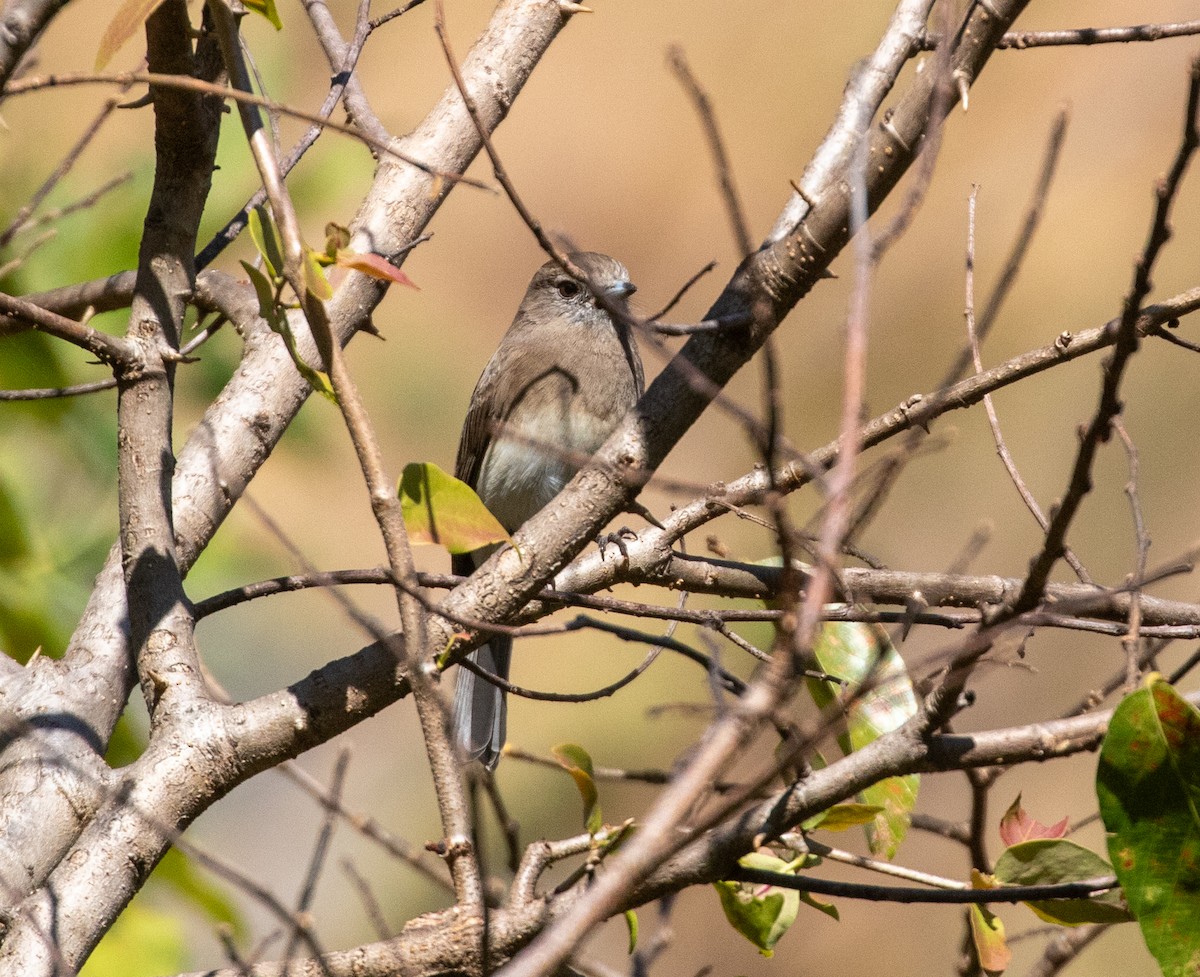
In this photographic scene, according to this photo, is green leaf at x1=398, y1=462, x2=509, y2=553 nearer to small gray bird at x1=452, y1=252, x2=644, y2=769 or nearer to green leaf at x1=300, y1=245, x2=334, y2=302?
green leaf at x1=300, y1=245, x2=334, y2=302

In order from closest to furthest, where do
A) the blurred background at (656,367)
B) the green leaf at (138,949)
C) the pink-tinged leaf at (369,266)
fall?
1. the pink-tinged leaf at (369,266)
2. the green leaf at (138,949)
3. the blurred background at (656,367)

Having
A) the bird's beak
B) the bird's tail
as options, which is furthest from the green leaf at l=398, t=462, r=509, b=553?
the bird's beak

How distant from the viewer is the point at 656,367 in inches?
227

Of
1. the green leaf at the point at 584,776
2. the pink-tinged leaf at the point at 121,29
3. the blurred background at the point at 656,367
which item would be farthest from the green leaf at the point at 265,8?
the blurred background at the point at 656,367

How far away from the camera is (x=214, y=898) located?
353 centimetres

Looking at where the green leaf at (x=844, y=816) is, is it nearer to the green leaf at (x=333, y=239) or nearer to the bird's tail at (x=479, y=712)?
the green leaf at (x=333, y=239)

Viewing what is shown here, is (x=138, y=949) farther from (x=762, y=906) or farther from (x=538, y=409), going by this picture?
(x=538, y=409)

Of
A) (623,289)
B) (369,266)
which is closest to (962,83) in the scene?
(369,266)

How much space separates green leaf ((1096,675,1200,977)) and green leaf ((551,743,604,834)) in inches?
35.0

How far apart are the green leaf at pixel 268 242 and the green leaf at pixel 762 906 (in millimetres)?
1225

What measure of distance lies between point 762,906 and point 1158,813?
0.79 meters

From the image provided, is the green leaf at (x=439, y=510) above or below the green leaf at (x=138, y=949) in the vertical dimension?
above

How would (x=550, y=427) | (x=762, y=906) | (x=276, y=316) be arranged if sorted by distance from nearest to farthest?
(x=276, y=316), (x=762, y=906), (x=550, y=427)

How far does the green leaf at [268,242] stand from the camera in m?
1.69
